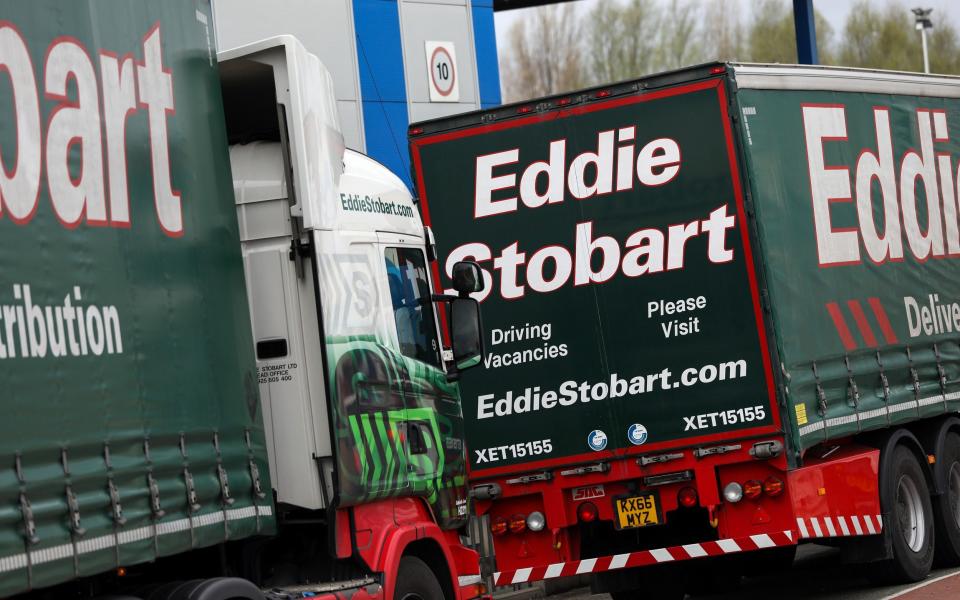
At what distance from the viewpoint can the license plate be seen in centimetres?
1025

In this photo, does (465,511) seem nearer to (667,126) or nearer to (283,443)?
(283,443)

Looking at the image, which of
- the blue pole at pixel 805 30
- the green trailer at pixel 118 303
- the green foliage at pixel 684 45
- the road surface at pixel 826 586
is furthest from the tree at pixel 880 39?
the green trailer at pixel 118 303

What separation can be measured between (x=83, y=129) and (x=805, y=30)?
17995 mm

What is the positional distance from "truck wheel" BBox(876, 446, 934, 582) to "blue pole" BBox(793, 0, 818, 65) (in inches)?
441

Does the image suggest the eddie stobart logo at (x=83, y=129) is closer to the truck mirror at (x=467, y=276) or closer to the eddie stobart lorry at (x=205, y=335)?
the eddie stobart lorry at (x=205, y=335)

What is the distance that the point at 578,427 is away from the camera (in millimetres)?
10523

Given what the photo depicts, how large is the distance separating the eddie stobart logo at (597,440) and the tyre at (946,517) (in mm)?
3675

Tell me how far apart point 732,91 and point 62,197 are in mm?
5768

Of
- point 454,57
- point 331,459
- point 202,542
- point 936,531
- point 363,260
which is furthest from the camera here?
point 454,57

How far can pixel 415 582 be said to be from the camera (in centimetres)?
820

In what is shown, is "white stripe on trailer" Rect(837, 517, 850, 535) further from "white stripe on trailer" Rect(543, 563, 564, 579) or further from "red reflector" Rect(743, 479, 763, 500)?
"white stripe on trailer" Rect(543, 563, 564, 579)

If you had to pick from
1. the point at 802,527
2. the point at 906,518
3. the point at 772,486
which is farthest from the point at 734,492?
the point at 906,518

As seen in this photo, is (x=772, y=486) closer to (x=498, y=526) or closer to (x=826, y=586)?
(x=498, y=526)

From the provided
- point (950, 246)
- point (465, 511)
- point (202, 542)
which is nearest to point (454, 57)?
point (950, 246)
